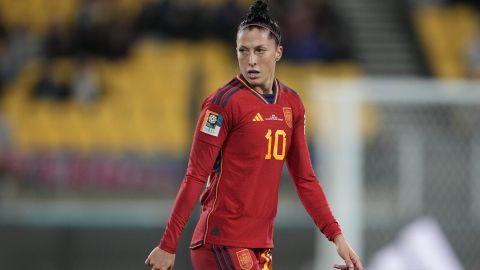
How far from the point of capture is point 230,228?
3.64 meters

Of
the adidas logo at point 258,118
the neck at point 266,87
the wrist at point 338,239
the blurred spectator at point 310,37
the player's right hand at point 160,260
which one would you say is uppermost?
the blurred spectator at point 310,37

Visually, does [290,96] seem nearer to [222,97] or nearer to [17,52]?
[222,97]

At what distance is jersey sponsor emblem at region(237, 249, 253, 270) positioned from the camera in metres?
3.62

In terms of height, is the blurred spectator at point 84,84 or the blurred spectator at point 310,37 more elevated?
the blurred spectator at point 310,37

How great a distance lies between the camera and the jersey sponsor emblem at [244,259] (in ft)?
11.9

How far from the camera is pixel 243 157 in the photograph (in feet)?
11.9

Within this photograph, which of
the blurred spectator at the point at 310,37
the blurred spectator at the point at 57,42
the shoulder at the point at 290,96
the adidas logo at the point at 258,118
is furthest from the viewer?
the blurred spectator at the point at 310,37

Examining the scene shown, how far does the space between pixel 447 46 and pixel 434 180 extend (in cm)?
720

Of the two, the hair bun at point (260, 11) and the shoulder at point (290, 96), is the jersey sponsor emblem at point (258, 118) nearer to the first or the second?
the shoulder at point (290, 96)

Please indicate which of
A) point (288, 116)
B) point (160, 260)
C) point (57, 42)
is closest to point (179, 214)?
point (160, 260)

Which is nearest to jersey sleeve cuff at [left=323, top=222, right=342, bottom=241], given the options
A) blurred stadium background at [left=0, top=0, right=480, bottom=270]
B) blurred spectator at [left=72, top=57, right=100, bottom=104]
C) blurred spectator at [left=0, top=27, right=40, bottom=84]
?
blurred stadium background at [left=0, top=0, right=480, bottom=270]

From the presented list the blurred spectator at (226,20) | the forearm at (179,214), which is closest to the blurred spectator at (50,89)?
the blurred spectator at (226,20)

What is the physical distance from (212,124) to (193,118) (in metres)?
2.94

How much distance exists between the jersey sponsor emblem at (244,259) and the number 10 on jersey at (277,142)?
360 mm
